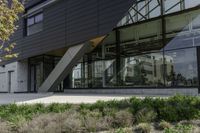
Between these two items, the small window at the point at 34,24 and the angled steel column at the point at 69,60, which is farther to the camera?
the small window at the point at 34,24

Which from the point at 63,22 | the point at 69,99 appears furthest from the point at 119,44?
the point at 69,99

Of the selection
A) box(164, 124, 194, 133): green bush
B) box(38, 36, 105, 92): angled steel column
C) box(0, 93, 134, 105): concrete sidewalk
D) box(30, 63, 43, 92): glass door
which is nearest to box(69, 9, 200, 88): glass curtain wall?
box(38, 36, 105, 92): angled steel column

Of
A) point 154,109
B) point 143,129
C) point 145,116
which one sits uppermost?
point 154,109

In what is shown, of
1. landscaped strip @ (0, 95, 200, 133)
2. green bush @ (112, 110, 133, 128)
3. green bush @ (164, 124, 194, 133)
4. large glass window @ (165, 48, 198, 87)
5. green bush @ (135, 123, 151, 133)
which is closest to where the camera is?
green bush @ (164, 124, 194, 133)

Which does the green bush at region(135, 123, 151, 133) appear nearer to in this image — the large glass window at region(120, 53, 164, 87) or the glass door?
the large glass window at region(120, 53, 164, 87)

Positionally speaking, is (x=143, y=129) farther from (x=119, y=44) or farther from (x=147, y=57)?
(x=119, y=44)

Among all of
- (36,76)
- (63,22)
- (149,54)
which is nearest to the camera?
(149,54)

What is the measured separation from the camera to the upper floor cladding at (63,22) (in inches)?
719

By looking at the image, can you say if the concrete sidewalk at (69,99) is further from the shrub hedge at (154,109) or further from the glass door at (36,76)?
the glass door at (36,76)

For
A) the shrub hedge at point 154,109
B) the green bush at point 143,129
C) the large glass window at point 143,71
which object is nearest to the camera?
the green bush at point 143,129

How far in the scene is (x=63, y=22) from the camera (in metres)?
22.0

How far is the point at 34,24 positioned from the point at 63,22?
212 inches

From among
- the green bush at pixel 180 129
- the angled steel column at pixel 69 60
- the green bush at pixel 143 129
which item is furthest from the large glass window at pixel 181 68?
the green bush at pixel 143 129

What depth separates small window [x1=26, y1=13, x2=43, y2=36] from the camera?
2540 centimetres
